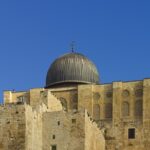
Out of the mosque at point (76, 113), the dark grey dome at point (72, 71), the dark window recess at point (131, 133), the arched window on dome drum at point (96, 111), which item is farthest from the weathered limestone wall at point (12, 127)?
the dark grey dome at point (72, 71)

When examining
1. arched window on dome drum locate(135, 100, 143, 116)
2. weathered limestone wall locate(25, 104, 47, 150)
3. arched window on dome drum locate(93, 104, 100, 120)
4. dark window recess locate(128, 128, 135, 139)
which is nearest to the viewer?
weathered limestone wall locate(25, 104, 47, 150)

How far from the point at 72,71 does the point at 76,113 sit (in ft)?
50.3

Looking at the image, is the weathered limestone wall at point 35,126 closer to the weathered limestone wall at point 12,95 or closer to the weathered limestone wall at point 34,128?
the weathered limestone wall at point 34,128

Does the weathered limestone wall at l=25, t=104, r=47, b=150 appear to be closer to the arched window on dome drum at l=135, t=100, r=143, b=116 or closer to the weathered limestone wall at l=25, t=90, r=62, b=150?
the weathered limestone wall at l=25, t=90, r=62, b=150

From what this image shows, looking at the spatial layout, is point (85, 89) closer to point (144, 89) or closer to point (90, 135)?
point (144, 89)

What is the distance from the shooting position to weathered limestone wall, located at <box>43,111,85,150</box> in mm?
51438

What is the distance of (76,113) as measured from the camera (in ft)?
171

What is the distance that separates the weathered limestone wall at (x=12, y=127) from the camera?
160 feet

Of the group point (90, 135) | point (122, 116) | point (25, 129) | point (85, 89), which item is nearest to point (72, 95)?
point (85, 89)

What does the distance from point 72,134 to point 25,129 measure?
4.44 metres

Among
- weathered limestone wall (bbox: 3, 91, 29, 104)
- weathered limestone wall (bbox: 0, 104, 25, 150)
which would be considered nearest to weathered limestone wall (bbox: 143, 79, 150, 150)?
weathered limestone wall (bbox: 3, 91, 29, 104)

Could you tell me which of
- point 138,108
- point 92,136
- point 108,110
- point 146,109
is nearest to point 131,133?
point 146,109

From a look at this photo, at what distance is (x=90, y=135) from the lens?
53.4 metres

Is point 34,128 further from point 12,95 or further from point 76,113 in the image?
point 12,95
